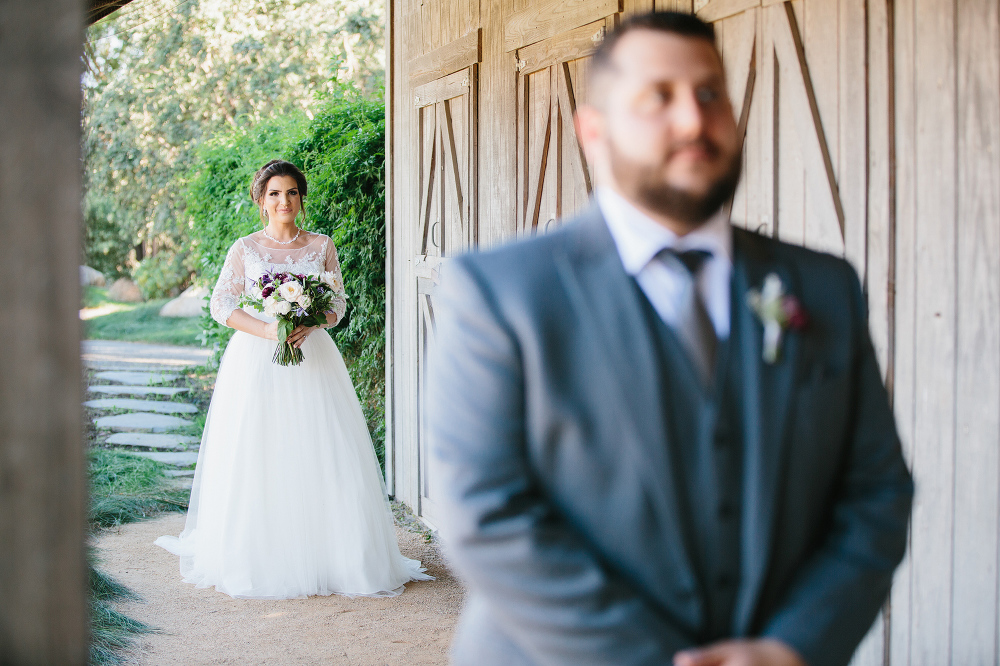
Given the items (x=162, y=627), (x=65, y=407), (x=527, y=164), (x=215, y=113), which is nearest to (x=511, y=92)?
(x=527, y=164)

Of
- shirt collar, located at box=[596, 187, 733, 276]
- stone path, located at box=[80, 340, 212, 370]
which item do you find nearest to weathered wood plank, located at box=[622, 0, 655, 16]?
shirt collar, located at box=[596, 187, 733, 276]

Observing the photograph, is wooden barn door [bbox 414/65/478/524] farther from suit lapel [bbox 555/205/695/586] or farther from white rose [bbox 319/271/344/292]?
suit lapel [bbox 555/205/695/586]

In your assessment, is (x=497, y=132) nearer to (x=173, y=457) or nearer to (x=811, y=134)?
(x=811, y=134)

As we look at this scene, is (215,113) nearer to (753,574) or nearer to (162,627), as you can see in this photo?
(162,627)

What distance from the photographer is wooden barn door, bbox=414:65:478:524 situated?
5.69 meters

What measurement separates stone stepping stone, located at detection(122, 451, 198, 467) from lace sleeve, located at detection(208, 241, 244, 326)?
304 centimetres

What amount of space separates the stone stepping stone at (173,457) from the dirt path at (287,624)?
249 centimetres

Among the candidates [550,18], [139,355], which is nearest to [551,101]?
[550,18]

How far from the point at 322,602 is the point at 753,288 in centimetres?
402

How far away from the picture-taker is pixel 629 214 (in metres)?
1.50

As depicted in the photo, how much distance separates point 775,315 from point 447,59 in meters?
4.91

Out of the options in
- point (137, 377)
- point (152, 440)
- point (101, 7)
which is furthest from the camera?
point (137, 377)

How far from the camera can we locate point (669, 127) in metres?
1.43

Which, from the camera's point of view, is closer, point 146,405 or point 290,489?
point 290,489
